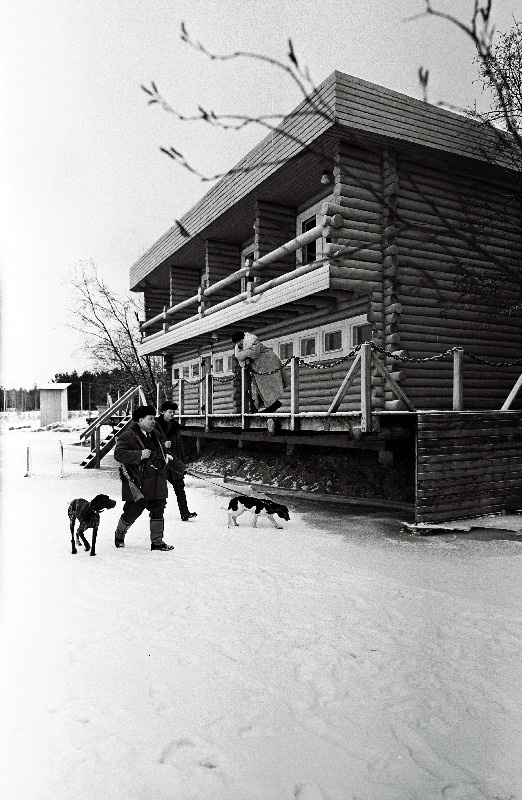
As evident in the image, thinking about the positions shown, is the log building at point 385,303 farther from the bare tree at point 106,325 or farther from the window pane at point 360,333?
the bare tree at point 106,325

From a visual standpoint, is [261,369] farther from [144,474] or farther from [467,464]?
[144,474]

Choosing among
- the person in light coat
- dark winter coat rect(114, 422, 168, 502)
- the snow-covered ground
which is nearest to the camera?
the snow-covered ground

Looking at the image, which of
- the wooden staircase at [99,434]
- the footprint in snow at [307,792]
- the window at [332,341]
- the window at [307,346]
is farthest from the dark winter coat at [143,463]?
the wooden staircase at [99,434]

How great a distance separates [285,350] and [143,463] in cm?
815

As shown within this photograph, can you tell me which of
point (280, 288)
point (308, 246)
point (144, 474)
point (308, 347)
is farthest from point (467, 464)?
point (308, 246)

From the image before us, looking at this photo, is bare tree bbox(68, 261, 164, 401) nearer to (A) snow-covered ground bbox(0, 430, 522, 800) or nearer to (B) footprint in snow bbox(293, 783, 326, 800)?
(A) snow-covered ground bbox(0, 430, 522, 800)

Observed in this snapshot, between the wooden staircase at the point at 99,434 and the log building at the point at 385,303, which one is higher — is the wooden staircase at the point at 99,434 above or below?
below

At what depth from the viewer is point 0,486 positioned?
12328 mm

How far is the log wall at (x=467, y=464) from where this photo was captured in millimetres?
8430

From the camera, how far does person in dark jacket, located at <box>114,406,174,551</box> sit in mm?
7156

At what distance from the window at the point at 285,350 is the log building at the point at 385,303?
4 centimetres

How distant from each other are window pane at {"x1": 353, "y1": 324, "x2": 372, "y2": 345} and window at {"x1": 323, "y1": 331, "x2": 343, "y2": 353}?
21.4 inches

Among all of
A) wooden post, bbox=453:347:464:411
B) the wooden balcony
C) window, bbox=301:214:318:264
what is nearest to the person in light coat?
the wooden balcony

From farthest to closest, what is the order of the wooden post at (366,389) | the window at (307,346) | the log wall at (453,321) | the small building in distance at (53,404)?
1. the small building in distance at (53,404)
2. the window at (307,346)
3. the log wall at (453,321)
4. the wooden post at (366,389)
